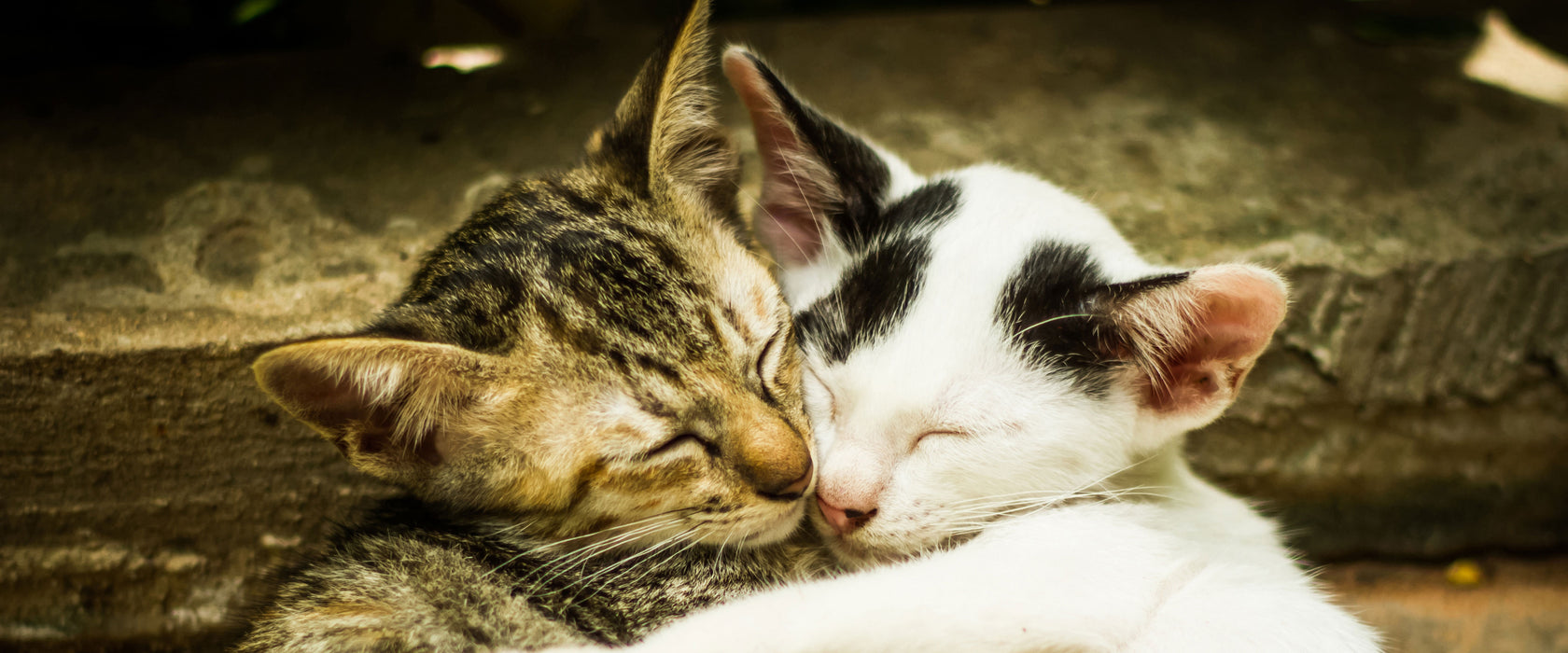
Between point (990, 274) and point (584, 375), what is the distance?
68 centimetres

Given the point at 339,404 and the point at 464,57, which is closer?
the point at 339,404

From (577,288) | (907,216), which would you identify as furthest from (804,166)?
(577,288)

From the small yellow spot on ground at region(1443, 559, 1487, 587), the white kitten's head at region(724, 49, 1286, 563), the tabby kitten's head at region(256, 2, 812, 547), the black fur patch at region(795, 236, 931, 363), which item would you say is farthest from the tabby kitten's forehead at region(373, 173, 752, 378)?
the small yellow spot on ground at region(1443, 559, 1487, 587)

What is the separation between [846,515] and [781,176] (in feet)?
2.40

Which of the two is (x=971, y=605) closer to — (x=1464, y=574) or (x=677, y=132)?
(x=677, y=132)

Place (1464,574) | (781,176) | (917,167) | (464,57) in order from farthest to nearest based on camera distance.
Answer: (464,57) → (1464,574) → (917,167) → (781,176)

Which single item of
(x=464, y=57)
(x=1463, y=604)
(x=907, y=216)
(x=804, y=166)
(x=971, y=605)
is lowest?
(x=1463, y=604)

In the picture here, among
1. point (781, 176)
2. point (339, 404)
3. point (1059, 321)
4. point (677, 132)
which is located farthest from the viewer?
point (781, 176)

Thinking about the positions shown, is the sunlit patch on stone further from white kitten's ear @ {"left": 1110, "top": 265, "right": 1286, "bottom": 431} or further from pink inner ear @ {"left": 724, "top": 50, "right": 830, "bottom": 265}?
white kitten's ear @ {"left": 1110, "top": 265, "right": 1286, "bottom": 431}

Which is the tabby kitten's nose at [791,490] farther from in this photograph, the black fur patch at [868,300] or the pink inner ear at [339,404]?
the pink inner ear at [339,404]

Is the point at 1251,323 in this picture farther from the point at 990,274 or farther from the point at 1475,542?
the point at 1475,542

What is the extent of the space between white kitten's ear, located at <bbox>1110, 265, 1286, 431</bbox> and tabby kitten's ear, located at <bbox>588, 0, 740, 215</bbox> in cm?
78

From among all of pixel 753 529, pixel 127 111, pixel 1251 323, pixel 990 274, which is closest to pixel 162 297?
pixel 127 111

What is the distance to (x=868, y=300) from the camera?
4.81 feet
